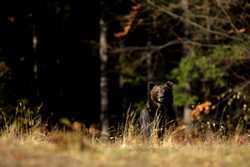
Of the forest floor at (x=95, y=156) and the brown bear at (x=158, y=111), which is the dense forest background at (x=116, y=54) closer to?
the brown bear at (x=158, y=111)

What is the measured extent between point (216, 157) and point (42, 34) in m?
24.2

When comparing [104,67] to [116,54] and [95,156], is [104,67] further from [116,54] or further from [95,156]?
[95,156]

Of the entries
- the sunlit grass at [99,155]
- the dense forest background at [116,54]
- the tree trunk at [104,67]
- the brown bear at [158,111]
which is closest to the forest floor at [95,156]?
the sunlit grass at [99,155]

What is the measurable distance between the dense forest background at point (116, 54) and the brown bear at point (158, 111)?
5882mm

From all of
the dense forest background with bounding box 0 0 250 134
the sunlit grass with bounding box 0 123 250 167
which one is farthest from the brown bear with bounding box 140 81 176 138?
the dense forest background with bounding box 0 0 250 134

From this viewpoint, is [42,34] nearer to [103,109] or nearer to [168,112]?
[103,109]

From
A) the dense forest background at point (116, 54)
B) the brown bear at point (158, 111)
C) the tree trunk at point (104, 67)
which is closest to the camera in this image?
the brown bear at point (158, 111)

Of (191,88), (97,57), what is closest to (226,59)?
(191,88)

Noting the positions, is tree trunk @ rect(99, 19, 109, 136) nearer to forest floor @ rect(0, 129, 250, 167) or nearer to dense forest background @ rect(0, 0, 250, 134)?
dense forest background @ rect(0, 0, 250, 134)

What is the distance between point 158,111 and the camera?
40.8 feet

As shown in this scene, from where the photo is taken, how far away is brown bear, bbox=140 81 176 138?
1108cm

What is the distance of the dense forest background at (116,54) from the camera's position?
69.2 ft

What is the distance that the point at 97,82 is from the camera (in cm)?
3591

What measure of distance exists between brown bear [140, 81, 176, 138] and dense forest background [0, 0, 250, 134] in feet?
19.3
